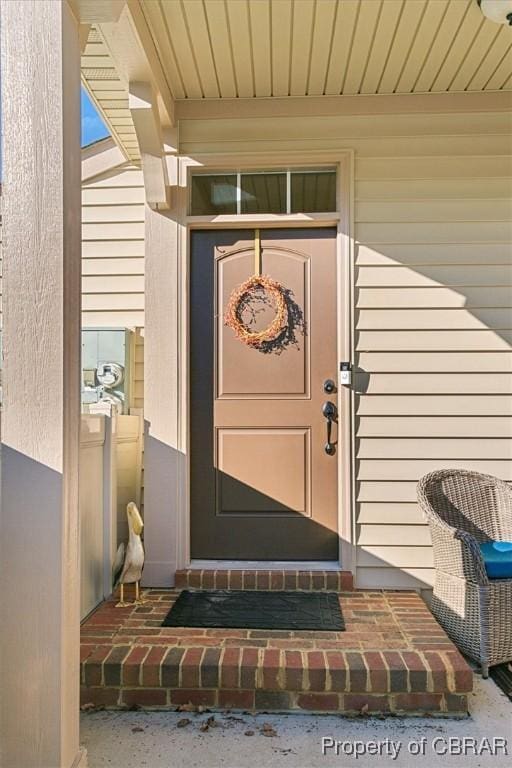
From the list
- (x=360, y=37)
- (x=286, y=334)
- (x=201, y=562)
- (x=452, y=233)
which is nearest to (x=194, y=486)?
(x=201, y=562)

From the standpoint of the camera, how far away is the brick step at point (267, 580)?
3.03m

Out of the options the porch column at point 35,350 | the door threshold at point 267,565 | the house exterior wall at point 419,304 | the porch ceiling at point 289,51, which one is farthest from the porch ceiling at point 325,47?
the door threshold at point 267,565

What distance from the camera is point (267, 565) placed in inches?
124

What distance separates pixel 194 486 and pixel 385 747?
1608mm

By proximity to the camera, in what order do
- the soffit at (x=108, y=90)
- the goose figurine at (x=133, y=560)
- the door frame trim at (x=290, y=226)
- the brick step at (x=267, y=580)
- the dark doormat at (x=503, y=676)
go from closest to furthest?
1. the dark doormat at (x=503, y=676)
2. the soffit at (x=108, y=90)
3. the goose figurine at (x=133, y=560)
4. the brick step at (x=267, y=580)
5. the door frame trim at (x=290, y=226)

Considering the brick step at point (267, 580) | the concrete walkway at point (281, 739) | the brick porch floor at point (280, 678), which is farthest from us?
the brick step at point (267, 580)

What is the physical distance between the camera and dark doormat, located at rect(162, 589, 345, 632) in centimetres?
259

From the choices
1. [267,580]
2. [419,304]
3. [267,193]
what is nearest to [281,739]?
[267,580]

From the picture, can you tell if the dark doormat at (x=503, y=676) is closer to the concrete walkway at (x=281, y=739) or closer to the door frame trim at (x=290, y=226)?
the concrete walkway at (x=281, y=739)

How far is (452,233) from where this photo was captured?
3166mm

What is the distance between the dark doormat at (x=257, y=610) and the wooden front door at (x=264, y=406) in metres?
0.29

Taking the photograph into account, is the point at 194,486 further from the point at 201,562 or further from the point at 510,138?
the point at 510,138

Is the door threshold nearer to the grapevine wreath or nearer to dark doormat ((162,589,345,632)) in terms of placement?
dark doormat ((162,589,345,632))

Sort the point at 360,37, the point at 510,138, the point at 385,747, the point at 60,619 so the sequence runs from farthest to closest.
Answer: the point at 510,138, the point at 360,37, the point at 385,747, the point at 60,619
